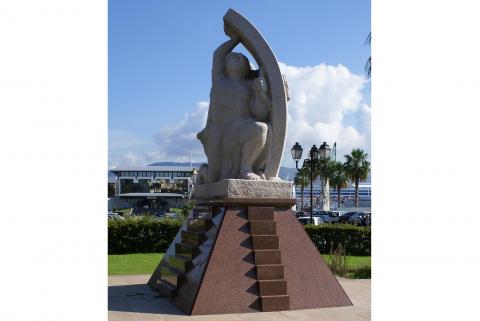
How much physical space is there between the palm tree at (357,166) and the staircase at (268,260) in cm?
4247

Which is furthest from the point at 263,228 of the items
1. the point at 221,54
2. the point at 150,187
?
the point at 150,187

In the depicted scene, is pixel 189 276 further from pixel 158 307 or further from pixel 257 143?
pixel 257 143

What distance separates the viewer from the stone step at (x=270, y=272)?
6434 millimetres

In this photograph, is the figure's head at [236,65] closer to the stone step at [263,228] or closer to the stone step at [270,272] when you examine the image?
the stone step at [263,228]

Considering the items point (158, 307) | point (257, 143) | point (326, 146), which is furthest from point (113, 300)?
point (326, 146)

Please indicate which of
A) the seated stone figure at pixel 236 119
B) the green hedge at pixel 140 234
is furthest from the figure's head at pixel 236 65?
the green hedge at pixel 140 234

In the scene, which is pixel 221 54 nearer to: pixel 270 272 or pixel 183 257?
pixel 183 257

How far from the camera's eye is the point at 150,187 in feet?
231

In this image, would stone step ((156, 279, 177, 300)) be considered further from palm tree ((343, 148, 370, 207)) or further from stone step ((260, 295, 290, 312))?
palm tree ((343, 148, 370, 207))

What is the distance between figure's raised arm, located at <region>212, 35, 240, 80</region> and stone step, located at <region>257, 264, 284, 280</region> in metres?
2.90

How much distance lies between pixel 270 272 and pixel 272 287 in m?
0.19

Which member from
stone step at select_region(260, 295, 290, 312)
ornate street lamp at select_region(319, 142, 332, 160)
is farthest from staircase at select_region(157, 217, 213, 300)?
ornate street lamp at select_region(319, 142, 332, 160)

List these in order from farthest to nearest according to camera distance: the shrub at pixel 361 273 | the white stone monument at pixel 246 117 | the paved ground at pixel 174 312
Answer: the shrub at pixel 361 273
the white stone monument at pixel 246 117
the paved ground at pixel 174 312

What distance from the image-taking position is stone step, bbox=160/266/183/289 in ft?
22.5
